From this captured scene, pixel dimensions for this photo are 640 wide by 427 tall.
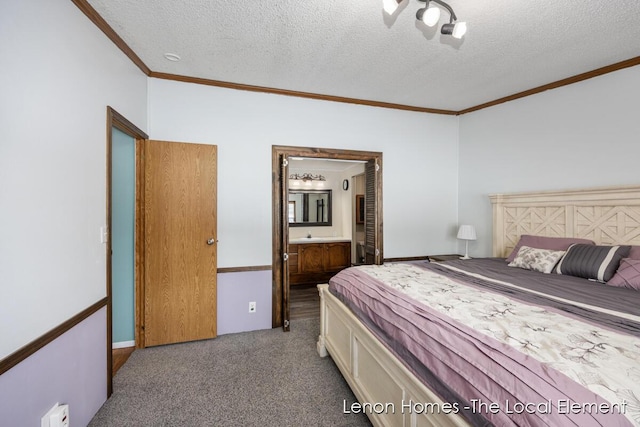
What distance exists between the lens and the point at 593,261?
2160 millimetres

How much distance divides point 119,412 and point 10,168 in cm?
169

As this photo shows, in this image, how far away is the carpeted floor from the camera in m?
1.83

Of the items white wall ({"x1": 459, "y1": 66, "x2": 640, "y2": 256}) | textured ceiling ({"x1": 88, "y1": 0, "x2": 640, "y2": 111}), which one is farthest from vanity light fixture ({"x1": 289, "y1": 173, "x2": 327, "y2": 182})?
white wall ({"x1": 459, "y1": 66, "x2": 640, "y2": 256})

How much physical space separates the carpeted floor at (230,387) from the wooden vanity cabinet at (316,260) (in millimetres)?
2219

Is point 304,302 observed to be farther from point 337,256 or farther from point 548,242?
point 548,242

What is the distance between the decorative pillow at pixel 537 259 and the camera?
94.7 inches

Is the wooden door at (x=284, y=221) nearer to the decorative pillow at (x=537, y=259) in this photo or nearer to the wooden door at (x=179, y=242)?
the wooden door at (x=179, y=242)

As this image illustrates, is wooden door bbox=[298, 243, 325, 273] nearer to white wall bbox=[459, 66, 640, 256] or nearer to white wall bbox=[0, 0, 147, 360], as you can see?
white wall bbox=[459, 66, 640, 256]

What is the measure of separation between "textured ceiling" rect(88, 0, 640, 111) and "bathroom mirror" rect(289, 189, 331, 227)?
2.91 m

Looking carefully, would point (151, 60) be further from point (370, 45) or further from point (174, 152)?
point (370, 45)

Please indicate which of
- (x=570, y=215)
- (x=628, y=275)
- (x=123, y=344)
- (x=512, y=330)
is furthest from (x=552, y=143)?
(x=123, y=344)

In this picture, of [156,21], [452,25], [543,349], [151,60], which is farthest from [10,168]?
[452,25]

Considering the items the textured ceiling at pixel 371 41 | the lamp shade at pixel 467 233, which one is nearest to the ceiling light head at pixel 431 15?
the textured ceiling at pixel 371 41

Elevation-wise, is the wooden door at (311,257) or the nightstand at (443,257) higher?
the nightstand at (443,257)
